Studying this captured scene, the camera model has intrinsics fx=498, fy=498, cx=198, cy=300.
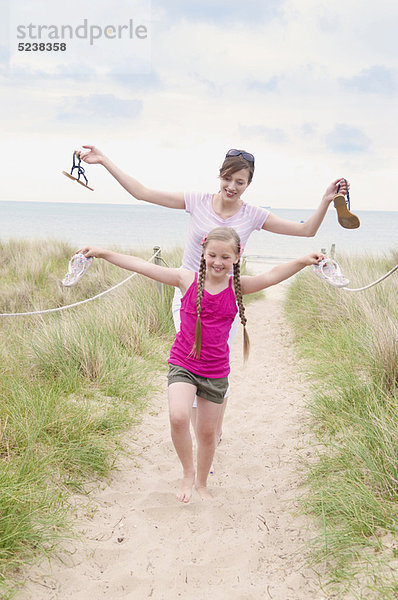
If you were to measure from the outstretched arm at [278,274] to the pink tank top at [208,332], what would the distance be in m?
0.12

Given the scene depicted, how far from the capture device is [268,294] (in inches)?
417

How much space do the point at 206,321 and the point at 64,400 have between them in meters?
1.40

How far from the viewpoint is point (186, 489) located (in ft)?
10.1

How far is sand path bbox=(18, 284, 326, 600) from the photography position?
92.9 inches

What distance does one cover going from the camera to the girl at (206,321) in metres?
2.76

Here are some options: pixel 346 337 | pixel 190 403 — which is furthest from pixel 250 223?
pixel 346 337

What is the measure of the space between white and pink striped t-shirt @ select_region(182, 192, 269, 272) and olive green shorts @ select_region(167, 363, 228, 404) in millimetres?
678

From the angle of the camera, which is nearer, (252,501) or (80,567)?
(80,567)

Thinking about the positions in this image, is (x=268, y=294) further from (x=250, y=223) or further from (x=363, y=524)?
(x=363, y=524)

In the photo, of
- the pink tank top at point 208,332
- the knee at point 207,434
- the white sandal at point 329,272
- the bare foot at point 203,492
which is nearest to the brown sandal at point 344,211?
the white sandal at point 329,272

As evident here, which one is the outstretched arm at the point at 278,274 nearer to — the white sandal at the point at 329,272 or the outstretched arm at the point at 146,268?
the white sandal at the point at 329,272

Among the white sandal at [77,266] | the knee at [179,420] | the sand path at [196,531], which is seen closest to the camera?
the sand path at [196,531]

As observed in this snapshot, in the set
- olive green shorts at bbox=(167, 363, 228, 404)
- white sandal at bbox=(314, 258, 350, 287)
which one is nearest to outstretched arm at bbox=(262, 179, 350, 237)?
white sandal at bbox=(314, 258, 350, 287)

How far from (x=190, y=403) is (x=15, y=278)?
745 centimetres
